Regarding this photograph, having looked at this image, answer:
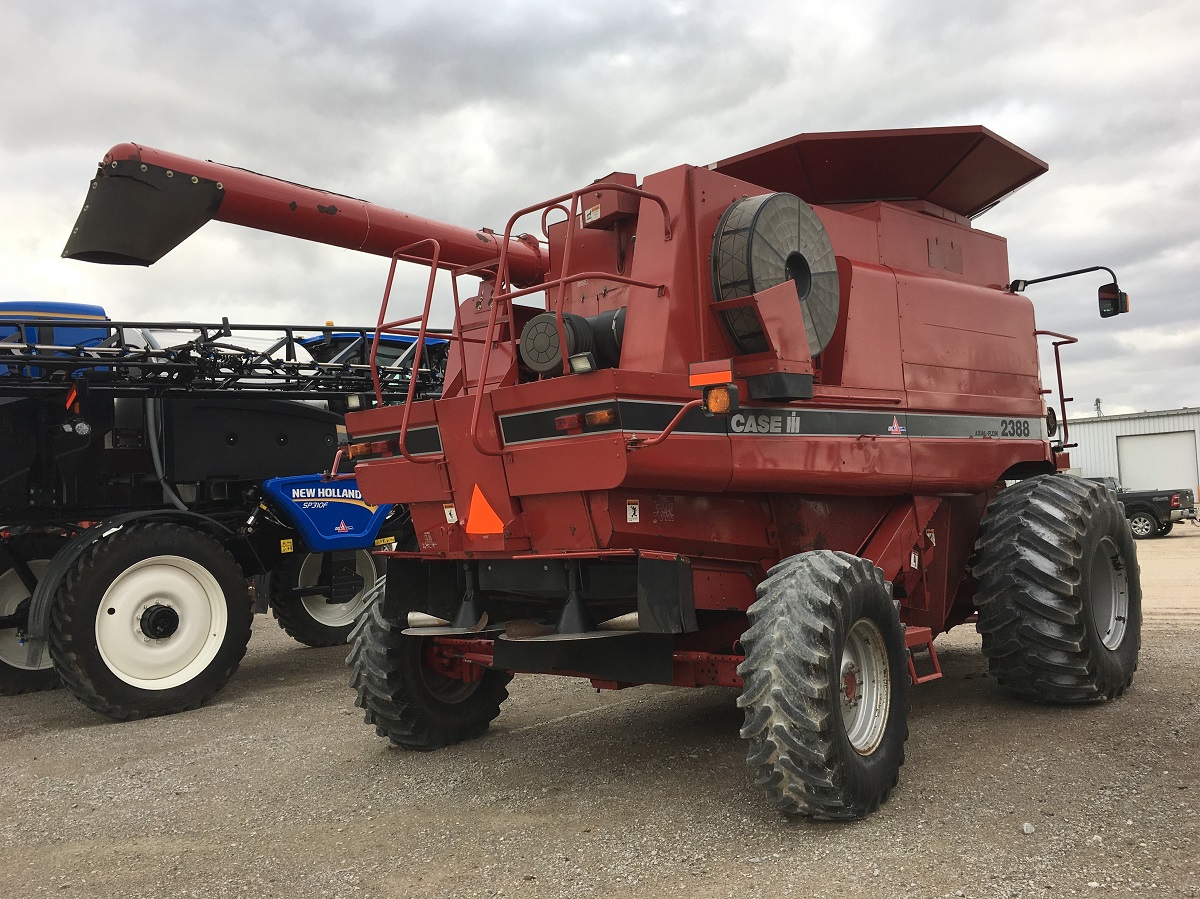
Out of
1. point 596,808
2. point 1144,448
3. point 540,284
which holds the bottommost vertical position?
point 596,808

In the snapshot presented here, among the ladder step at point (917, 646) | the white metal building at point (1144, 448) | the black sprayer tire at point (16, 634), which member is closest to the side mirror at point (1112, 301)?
the ladder step at point (917, 646)

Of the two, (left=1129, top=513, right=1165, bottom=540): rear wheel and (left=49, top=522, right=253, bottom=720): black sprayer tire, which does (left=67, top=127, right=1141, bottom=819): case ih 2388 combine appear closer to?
(left=49, top=522, right=253, bottom=720): black sprayer tire

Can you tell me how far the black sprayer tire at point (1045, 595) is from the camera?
19.4 feet

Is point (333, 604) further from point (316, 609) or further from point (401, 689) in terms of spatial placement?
point (401, 689)

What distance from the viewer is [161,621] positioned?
7637 millimetres

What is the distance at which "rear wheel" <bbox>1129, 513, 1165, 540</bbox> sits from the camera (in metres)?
21.8

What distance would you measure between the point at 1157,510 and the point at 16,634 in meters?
21.3

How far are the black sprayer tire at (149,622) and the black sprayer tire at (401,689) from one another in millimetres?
2464

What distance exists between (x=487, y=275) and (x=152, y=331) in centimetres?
378

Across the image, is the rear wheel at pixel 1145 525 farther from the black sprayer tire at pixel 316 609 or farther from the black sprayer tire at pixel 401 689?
the black sprayer tire at pixel 401 689

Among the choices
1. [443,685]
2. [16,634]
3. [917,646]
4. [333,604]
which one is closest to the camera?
[917,646]

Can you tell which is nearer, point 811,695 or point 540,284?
point 811,695

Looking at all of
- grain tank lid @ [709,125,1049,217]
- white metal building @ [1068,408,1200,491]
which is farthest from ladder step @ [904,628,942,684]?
white metal building @ [1068,408,1200,491]

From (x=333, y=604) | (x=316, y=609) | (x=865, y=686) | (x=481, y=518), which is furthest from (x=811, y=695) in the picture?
(x=316, y=609)
